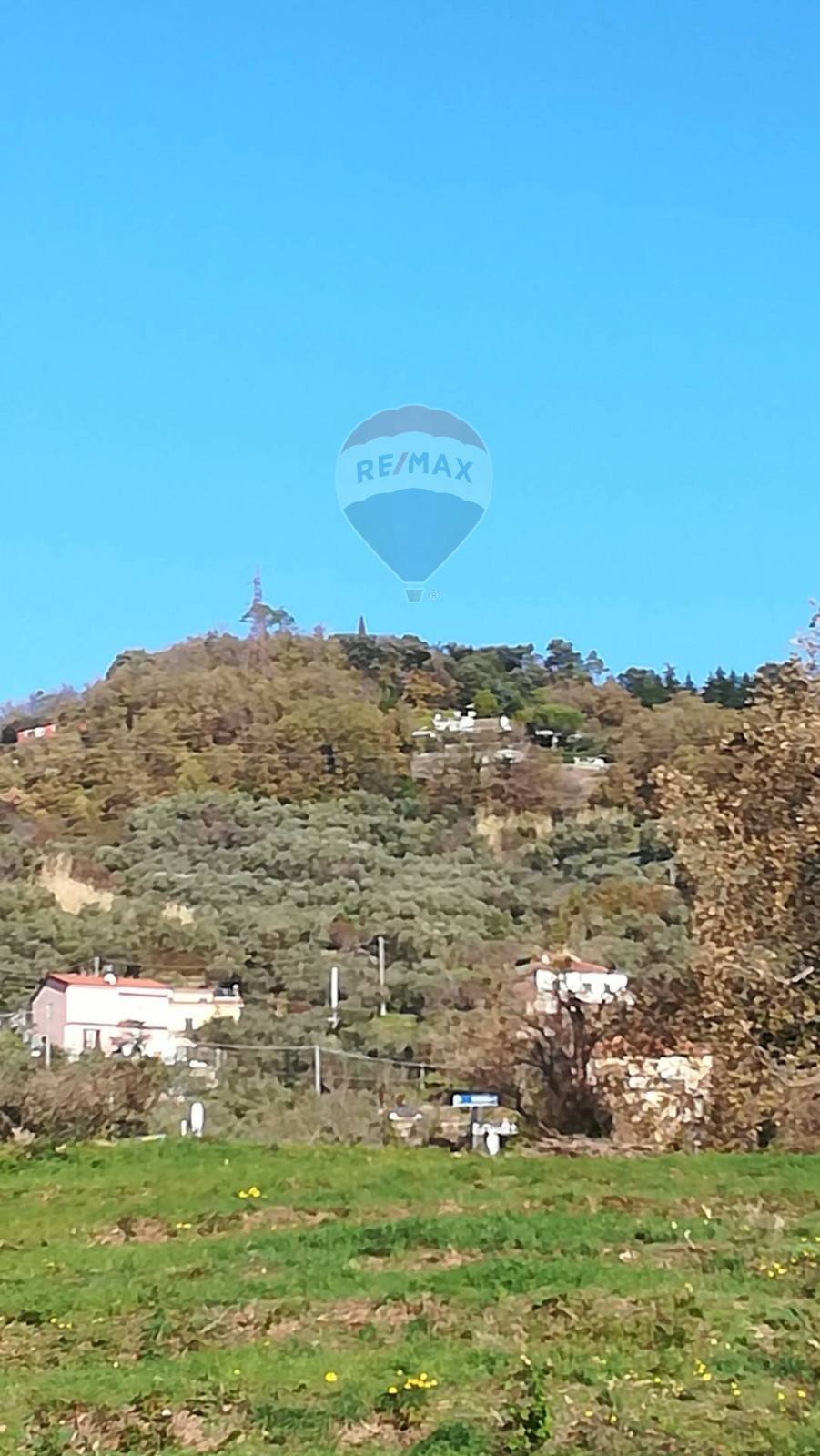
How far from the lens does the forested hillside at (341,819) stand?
1236 inches

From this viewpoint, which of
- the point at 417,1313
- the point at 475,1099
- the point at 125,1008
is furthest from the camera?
the point at 125,1008

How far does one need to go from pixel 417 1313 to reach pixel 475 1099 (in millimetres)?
9639

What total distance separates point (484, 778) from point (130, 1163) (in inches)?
1250

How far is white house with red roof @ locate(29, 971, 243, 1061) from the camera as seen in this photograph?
23516 millimetres

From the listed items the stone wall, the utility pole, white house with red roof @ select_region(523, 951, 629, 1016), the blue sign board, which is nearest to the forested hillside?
the utility pole

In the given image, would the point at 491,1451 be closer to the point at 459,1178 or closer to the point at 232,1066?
the point at 459,1178

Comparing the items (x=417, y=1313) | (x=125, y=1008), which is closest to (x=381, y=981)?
(x=125, y=1008)

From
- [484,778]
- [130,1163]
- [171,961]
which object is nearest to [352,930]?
[171,961]

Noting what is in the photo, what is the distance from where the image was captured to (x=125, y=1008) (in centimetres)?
2703

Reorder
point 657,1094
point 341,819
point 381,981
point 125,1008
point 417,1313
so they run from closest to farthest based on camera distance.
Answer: point 417,1313 < point 657,1094 < point 125,1008 < point 381,981 < point 341,819

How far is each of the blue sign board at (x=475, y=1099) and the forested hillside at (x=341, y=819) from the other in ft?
29.2

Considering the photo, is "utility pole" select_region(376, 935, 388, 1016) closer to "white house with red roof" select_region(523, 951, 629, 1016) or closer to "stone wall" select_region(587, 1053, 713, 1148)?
"white house with red roof" select_region(523, 951, 629, 1016)

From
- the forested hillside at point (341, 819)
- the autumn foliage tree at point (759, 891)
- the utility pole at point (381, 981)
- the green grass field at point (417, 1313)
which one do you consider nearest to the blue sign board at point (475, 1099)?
the autumn foliage tree at point (759, 891)

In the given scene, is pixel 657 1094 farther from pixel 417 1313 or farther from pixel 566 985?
pixel 417 1313
